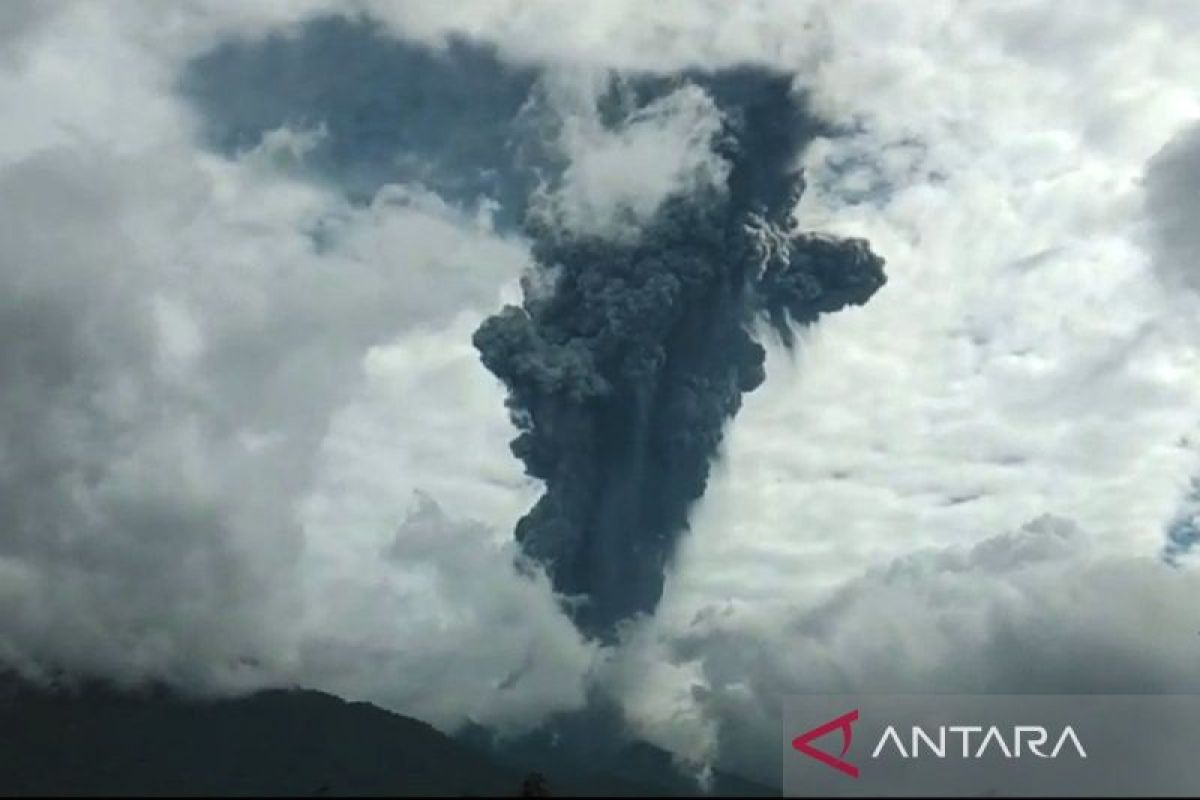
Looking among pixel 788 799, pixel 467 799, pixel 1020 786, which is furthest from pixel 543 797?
pixel 1020 786

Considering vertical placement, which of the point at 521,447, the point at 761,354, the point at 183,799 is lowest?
the point at 183,799

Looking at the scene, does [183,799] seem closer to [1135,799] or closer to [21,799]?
[21,799]

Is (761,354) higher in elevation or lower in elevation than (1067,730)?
higher

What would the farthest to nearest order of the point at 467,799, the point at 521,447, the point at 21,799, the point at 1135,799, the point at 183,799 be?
the point at 21,799 < the point at 521,447 < the point at 183,799 < the point at 467,799 < the point at 1135,799

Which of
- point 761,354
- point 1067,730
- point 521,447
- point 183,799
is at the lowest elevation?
point 183,799

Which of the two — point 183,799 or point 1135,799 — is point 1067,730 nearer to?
point 1135,799

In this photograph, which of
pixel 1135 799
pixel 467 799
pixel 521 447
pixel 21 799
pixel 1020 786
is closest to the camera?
pixel 1135 799

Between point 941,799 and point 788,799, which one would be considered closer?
point 941,799

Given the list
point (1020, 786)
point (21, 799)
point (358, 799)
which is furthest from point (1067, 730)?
point (21, 799)

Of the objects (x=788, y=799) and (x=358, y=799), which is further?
(x=358, y=799)
